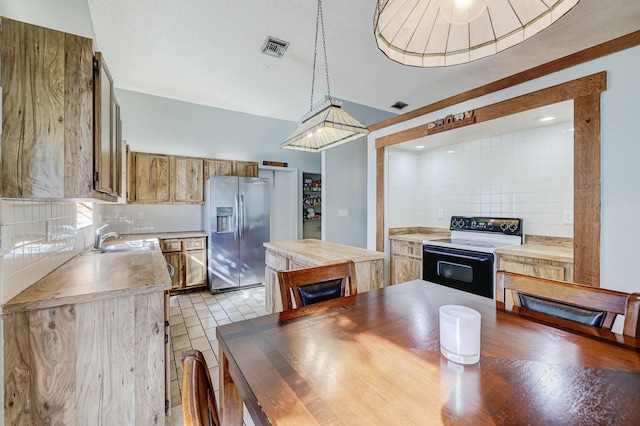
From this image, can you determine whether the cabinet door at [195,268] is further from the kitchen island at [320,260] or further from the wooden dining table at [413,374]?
the wooden dining table at [413,374]

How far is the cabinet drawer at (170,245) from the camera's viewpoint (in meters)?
3.83

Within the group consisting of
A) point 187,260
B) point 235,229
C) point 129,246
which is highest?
point 235,229

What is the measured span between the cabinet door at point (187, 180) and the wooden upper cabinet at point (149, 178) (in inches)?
3.6

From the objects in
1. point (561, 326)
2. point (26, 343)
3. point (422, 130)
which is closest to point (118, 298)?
point (26, 343)

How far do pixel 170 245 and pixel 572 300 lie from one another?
4199 millimetres

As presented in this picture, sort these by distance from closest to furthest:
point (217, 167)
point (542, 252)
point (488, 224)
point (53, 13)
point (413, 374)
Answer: point (413, 374) → point (53, 13) → point (542, 252) → point (488, 224) → point (217, 167)

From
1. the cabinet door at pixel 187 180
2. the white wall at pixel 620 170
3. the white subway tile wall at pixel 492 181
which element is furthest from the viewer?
the cabinet door at pixel 187 180

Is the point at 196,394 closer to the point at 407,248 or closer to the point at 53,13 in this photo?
the point at 53,13

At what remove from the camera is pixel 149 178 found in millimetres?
3951

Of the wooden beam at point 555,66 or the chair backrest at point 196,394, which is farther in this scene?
the wooden beam at point 555,66

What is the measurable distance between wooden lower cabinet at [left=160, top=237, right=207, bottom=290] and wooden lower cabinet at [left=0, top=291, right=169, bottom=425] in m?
2.66

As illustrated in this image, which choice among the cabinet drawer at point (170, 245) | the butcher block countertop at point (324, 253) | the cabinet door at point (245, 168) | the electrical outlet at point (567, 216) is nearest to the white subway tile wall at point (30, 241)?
the butcher block countertop at point (324, 253)

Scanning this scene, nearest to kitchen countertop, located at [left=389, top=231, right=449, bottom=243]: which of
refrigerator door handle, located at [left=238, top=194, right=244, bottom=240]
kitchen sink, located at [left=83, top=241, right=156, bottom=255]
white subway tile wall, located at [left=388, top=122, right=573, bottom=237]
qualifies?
white subway tile wall, located at [left=388, top=122, right=573, bottom=237]

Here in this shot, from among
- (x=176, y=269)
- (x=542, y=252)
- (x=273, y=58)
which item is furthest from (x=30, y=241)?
(x=542, y=252)
